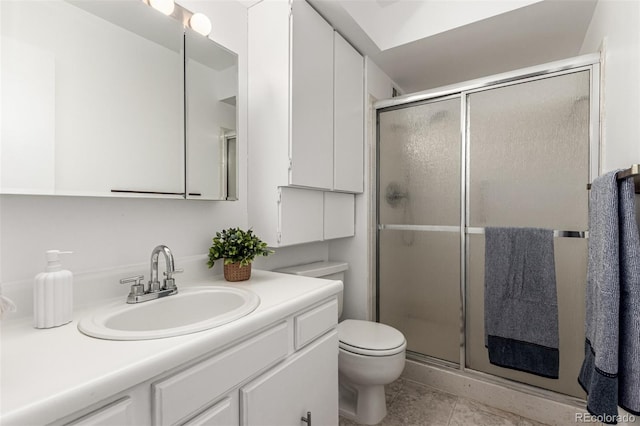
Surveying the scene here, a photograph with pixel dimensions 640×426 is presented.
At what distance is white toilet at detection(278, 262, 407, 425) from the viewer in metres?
1.58

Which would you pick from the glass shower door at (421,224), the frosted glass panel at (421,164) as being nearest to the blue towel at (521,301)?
the glass shower door at (421,224)

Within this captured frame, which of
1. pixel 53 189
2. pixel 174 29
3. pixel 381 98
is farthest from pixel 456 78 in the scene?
pixel 53 189

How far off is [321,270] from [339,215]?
377 millimetres

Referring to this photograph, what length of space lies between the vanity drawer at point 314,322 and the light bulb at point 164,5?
1.28 m

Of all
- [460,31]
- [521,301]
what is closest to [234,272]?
[521,301]

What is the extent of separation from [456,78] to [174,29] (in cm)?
219

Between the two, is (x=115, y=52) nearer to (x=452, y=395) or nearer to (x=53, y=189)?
(x=53, y=189)

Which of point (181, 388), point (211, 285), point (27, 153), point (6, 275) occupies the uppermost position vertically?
point (27, 153)

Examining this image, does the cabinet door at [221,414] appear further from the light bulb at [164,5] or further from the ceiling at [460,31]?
the ceiling at [460,31]

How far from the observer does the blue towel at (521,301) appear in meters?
1.67

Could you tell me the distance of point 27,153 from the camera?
92cm

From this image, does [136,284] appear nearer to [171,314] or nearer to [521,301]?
[171,314]

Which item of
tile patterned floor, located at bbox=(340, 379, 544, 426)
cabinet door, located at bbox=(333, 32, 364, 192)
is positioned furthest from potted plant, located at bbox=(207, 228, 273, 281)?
tile patterned floor, located at bbox=(340, 379, 544, 426)

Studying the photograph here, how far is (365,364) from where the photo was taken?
1588mm
